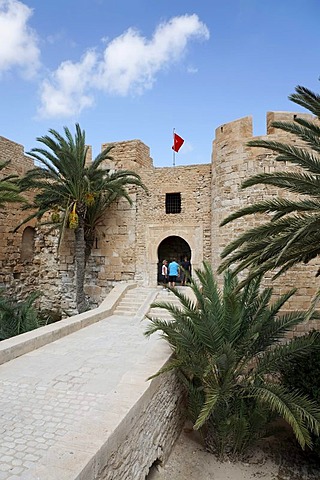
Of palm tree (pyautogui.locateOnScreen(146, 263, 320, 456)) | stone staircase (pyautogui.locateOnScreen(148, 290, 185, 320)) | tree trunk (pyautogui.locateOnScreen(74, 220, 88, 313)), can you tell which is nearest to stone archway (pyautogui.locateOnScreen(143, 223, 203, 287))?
stone staircase (pyautogui.locateOnScreen(148, 290, 185, 320))

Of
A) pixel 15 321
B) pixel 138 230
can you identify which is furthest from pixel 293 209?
pixel 138 230

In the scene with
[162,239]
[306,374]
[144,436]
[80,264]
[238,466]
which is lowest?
[238,466]

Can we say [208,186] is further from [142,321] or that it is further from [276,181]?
[276,181]

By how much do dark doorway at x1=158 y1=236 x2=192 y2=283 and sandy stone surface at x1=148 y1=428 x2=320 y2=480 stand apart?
754cm

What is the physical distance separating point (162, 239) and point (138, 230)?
3.06 feet

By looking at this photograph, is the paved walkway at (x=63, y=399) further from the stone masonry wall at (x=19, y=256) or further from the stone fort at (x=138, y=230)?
the stone masonry wall at (x=19, y=256)

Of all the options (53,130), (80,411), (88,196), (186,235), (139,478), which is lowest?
(139,478)

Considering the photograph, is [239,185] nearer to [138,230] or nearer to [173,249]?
[138,230]

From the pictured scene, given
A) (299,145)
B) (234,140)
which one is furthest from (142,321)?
(299,145)

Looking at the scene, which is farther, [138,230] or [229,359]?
[138,230]

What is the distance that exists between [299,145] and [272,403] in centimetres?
644

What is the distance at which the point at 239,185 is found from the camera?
8984 mm

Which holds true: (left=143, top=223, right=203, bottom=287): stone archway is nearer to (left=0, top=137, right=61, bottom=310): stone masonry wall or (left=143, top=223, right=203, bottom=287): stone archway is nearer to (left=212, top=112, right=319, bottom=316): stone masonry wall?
(left=212, top=112, right=319, bottom=316): stone masonry wall

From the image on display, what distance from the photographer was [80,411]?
154 inches
